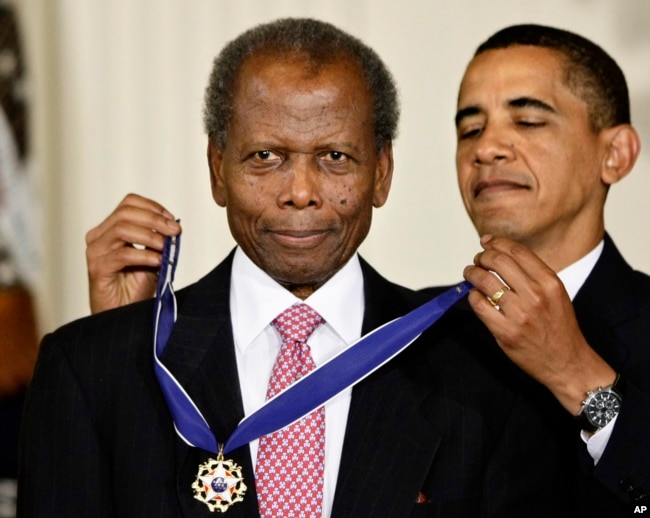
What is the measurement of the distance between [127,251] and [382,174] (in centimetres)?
70

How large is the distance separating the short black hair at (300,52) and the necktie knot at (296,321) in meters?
0.31

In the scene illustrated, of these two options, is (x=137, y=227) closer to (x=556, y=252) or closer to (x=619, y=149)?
(x=556, y=252)

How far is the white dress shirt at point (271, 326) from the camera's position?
246 cm

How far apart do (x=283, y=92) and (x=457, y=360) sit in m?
0.56

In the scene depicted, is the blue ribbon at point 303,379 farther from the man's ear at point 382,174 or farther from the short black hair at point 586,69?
the short black hair at point 586,69

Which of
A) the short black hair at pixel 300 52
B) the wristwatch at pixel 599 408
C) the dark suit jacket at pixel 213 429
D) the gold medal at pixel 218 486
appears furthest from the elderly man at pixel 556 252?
the gold medal at pixel 218 486

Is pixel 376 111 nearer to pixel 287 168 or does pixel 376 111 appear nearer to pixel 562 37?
pixel 287 168

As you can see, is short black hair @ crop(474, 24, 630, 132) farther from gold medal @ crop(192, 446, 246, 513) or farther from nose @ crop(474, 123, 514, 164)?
gold medal @ crop(192, 446, 246, 513)

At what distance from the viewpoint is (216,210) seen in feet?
15.5

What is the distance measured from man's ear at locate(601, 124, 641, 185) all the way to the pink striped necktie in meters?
1.17

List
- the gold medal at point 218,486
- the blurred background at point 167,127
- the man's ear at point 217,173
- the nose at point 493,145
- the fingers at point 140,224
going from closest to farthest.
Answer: the gold medal at point 218,486 → the man's ear at point 217,173 → the fingers at point 140,224 → the nose at point 493,145 → the blurred background at point 167,127

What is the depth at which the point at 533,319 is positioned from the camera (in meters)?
2.55

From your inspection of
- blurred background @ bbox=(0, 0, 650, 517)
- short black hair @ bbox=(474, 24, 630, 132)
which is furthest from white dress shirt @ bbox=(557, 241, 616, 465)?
blurred background @ bbox=(0, 0, 650, 517)

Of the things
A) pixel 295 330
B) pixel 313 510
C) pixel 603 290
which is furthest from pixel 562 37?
pixel 313 510
